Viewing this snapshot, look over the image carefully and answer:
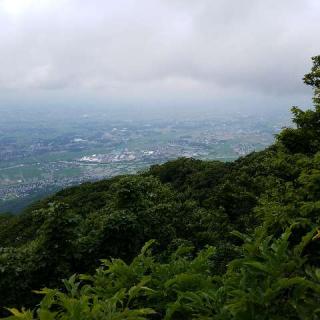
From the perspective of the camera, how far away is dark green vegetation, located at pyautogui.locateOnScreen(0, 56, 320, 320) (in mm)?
4500

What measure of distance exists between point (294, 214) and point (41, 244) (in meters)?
7.02

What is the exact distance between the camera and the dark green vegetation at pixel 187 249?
450 centimetres

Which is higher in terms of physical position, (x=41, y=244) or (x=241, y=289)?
(x=241, y=289)

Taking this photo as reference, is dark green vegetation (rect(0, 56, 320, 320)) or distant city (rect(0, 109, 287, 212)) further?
distant city (rect(0, 109, 287, 212))

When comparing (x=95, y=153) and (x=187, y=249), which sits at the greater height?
(x=187, y=249)

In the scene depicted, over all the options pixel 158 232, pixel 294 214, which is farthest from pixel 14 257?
pixel 294 214

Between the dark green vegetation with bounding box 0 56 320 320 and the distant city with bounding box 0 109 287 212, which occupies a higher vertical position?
the dark green vegetation with bounding box 0 56 320 320

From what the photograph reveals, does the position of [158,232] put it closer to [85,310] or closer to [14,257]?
[14,257]

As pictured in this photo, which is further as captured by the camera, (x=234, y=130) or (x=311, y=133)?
(x=234, y=130)

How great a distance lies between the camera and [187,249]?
671 centimetres

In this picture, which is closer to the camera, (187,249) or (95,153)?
(187,249)

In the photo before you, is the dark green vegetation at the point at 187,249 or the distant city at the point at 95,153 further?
the distant city at the point at 95,153

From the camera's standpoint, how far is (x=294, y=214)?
9.45 m

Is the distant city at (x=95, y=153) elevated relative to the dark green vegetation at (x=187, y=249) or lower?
lower
